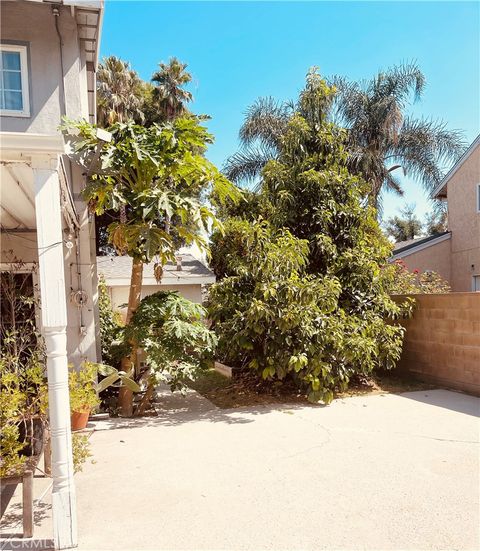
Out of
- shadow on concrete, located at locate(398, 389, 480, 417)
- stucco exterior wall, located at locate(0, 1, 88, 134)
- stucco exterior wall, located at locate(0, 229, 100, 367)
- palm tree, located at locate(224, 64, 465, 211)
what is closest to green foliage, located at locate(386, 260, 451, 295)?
shadow on concrete, located at locate(398, 389, 480, 417)

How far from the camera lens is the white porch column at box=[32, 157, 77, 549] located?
3.48 metres

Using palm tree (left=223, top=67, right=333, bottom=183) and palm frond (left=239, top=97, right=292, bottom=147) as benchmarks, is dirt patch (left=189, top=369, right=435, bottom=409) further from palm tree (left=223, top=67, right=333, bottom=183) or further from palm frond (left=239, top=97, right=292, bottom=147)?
palm frond (left=239, top=97, right=292, bottom=147)

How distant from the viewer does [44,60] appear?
7352 mm

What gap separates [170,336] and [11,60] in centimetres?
527

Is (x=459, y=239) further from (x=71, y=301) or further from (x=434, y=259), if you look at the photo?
(x=71, y=301)

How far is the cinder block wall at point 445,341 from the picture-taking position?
8188 millimetres

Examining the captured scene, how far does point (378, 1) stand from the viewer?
8.08 metres

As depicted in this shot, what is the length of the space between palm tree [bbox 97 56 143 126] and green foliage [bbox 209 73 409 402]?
15247mm

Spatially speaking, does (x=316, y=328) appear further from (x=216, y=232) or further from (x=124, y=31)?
(x=124, y=31)

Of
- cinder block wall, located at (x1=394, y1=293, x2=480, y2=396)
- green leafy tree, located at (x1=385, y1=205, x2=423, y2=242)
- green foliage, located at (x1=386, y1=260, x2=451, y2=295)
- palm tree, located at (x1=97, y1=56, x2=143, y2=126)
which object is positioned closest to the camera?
cinder block wall, located at (x1=394, y1=293, x2=480, y2=396)

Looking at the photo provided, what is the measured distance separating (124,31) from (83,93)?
3.20m

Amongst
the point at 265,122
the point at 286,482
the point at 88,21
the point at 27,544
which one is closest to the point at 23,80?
the point at 88,21

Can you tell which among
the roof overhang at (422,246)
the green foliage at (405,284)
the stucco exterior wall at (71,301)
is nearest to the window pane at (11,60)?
the stucco exterior wall at (71,301)

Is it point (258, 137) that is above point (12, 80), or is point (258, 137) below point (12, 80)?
above
